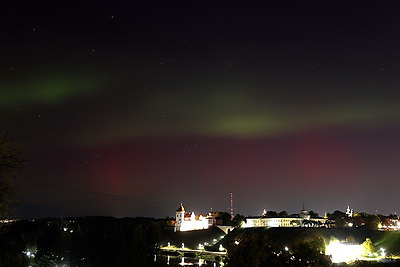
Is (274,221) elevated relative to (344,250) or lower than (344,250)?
elevated

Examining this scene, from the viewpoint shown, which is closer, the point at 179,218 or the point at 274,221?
the point at 179,218

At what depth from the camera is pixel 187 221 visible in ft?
515

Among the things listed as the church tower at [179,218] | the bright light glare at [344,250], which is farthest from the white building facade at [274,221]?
the bright light glare at [344,250]

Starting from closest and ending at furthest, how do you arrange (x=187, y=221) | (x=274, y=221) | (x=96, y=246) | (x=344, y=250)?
(x=96, y=246), (x=344, y=250), (x=187, y=221), (x=274, y=221)

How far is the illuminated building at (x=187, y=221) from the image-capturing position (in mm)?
155100

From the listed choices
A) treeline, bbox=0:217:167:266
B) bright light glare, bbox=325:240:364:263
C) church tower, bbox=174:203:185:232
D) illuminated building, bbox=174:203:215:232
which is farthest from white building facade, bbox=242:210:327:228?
Answer: treeline, bbox=0:217:167:266

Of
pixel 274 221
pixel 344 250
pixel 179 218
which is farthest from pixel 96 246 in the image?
pixel 274 221

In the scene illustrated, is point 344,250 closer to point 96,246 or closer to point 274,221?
point 96,246

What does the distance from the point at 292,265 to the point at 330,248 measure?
202 ft

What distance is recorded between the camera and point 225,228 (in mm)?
152625

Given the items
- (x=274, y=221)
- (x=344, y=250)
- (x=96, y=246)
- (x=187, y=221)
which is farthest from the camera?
(x=274, y=221)

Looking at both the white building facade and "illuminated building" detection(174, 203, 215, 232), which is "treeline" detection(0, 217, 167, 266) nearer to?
"illuminated building" detection(174, 203, 215, 232)

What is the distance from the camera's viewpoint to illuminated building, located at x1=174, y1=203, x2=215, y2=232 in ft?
509

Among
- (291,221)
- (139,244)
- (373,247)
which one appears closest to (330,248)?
(373,247)
